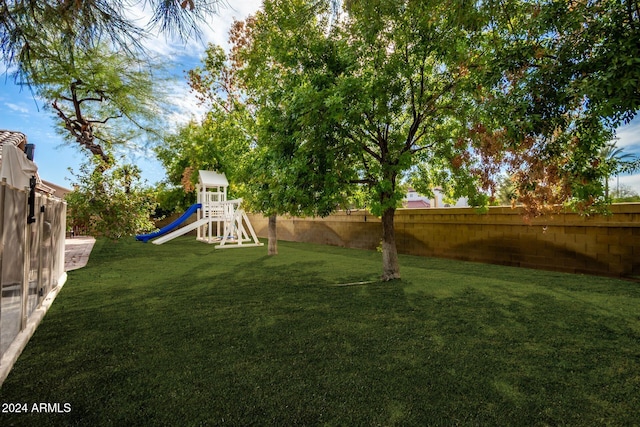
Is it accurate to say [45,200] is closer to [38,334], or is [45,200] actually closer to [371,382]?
[38,334]

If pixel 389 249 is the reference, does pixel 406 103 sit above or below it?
above

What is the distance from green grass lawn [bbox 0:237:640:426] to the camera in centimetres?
237

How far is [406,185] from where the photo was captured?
7.57 metres

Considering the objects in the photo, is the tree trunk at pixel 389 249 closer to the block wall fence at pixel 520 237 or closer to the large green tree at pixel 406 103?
the large green tree at pixel 406 103

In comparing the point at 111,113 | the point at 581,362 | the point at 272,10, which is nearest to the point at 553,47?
the point at 581,362

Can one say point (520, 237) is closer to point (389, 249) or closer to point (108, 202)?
point (389, 249)

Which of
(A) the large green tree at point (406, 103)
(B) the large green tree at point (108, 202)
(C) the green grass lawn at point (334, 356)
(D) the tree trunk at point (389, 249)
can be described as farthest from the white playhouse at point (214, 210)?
(A) the large green tree at point (406, 103)

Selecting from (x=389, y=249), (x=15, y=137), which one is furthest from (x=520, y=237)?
(x=15, y=137)

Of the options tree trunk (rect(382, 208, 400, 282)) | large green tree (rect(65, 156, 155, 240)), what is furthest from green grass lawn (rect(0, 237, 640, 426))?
large green tree (rect(65, 156, 155, 240))

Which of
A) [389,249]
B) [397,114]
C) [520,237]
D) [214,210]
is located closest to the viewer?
[397,114]

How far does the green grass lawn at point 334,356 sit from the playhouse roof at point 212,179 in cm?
1110

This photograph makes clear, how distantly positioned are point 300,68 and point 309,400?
20.0 feet

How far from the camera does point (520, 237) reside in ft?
29.6

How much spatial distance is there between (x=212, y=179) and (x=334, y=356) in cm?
1558
